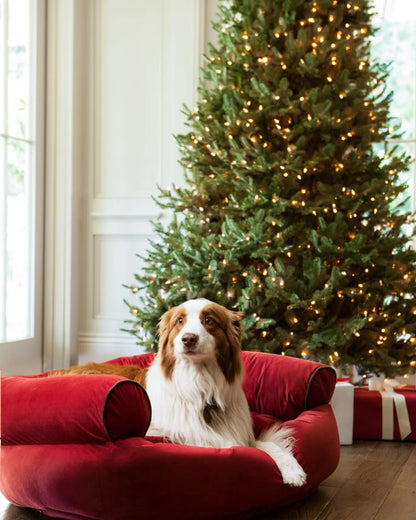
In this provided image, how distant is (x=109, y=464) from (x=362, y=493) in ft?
3.55

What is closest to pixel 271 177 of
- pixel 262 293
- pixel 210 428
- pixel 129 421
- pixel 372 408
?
pixel 262 293

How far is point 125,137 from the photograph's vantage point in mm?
5027

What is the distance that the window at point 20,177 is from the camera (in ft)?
15.0

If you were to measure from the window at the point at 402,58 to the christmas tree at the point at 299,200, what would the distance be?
1066mm

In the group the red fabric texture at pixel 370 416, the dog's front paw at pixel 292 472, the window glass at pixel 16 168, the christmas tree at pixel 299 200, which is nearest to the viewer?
the dog's front paw at pixel 292 472

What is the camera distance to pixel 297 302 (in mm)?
3453

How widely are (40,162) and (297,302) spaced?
251 centimetres

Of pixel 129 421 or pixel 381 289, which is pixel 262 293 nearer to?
pixel 381 289

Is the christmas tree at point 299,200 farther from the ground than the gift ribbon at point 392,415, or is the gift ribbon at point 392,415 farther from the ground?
the christmas tree at point 299,200

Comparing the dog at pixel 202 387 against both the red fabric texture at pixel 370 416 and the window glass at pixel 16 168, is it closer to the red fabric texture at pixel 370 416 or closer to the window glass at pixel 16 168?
the red fabric texture at pixel 370 416

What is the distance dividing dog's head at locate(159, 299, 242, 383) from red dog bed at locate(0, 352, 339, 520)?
261 millimetres

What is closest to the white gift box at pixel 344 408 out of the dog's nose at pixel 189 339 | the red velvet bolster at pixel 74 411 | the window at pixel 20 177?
the dog's nose at pixel 189 339

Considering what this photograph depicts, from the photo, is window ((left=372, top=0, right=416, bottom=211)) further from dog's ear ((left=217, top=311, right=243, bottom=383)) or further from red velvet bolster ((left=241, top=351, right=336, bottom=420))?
dog's ear ((left=217, top=311, right=243, bottom=383))

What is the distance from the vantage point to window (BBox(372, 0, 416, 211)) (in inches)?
190
